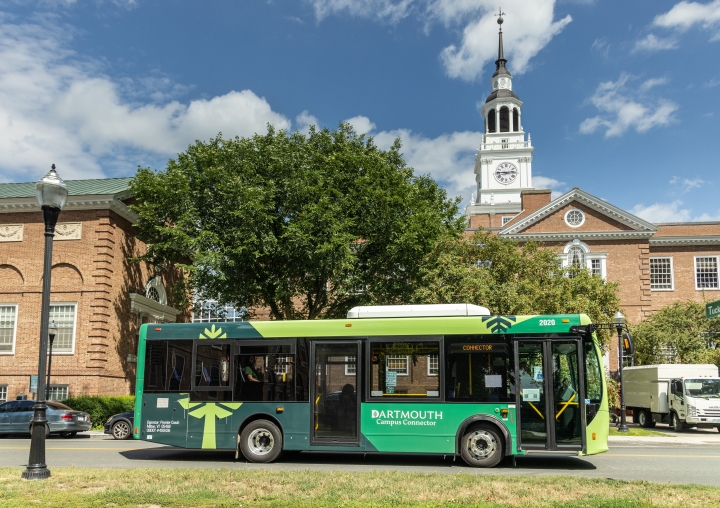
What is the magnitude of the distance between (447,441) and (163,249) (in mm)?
19063

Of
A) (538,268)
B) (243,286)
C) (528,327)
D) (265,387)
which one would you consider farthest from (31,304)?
(528,327)

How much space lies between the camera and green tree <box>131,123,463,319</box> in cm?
2530

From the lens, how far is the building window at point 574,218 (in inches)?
1674

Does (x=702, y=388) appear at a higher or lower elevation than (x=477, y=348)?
lower

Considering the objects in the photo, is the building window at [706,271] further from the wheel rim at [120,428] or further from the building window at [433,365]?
the wheel rim at [120,428]

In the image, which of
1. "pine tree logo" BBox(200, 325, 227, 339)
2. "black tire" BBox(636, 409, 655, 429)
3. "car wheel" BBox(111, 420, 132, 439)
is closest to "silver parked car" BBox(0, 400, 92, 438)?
"car wheel" BBox(111, 420, 132, 439)

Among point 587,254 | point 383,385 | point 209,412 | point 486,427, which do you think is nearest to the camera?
point 486,427

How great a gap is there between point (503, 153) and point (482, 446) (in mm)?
71502

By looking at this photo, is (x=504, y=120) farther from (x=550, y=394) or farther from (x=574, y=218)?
Result: (x=550, y=394)

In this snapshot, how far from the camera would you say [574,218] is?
140 ft

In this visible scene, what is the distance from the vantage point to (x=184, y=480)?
10.5m

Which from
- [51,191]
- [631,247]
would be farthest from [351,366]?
[631,247]

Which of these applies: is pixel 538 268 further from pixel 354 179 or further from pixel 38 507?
pixel 38 507

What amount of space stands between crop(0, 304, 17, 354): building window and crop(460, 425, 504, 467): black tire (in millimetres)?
24295
